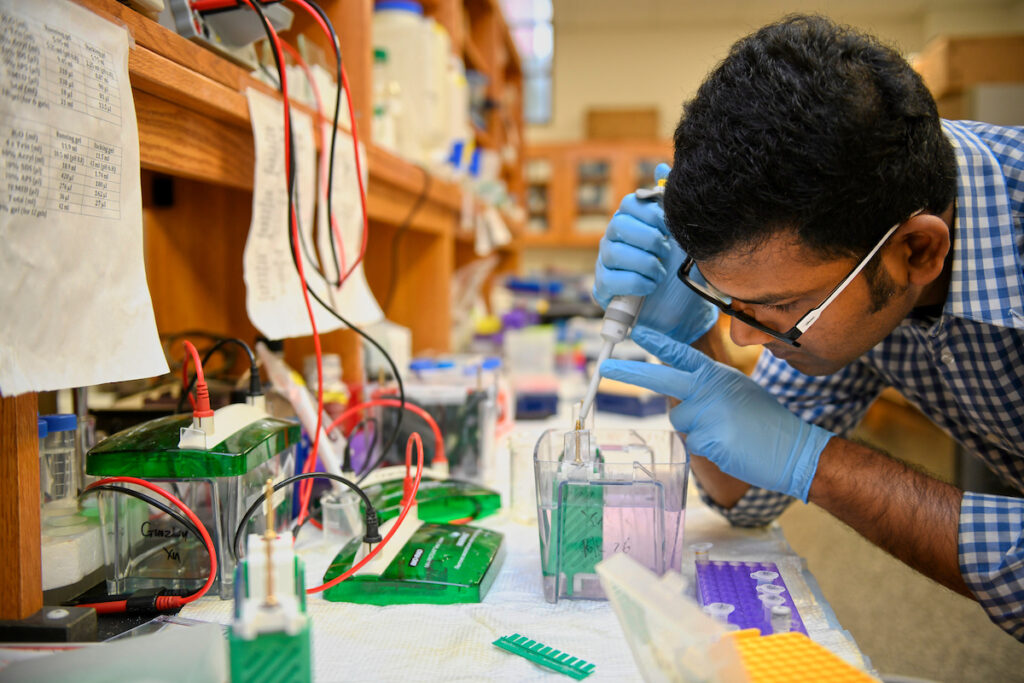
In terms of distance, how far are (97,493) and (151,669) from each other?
0.91 ft

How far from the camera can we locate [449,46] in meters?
2.07

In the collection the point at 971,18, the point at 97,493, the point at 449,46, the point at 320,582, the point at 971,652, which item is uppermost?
the point at 971,18

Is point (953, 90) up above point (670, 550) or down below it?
above

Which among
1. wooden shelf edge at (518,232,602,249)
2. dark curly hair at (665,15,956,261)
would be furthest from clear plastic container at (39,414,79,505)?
wooden shelf edge at (518,232,602,249)

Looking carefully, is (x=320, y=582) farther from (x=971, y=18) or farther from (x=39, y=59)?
(x=971, y=18)

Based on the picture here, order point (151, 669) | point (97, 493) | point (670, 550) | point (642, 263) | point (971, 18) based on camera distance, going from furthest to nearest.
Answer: point (971, 18), point (642, 263), point (670, 550), point (97, 493), point (151, 669)

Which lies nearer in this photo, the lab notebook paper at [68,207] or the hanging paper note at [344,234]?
the lab notebook paper at [68,207]

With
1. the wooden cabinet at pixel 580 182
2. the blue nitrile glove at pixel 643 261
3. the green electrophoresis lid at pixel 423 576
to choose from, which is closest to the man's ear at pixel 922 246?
A: the blue nitrile glove at pixel 643 261

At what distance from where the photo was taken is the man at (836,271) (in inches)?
29.4

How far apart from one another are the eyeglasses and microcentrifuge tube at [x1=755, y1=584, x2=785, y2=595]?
0.30m

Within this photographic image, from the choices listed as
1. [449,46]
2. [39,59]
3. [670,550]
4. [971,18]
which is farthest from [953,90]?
[39,59]

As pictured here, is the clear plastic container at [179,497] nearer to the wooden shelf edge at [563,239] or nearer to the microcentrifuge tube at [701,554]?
the microcentrifuge tube at [701,554]

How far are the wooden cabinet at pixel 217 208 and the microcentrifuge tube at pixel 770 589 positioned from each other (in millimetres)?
684

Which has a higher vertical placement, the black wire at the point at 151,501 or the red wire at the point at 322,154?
the red wire at the point at 322,154
